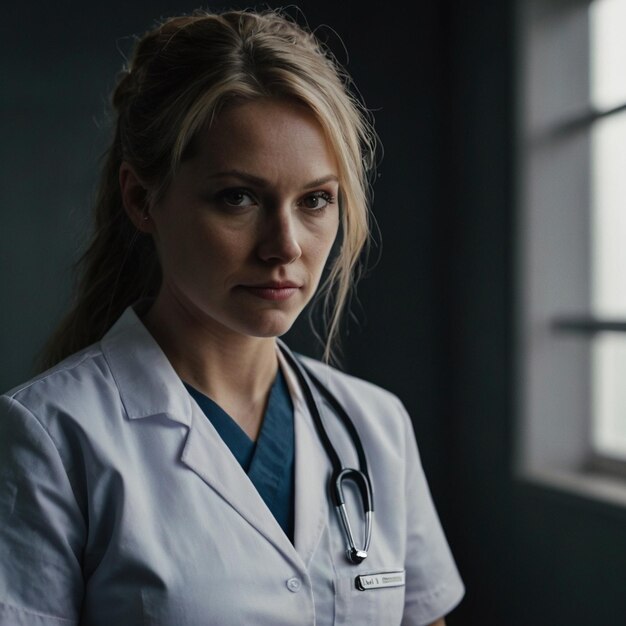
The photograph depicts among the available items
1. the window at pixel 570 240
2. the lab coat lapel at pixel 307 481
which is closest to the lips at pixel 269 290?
the lab coat lapel at pixel 307 481

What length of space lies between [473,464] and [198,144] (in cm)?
166

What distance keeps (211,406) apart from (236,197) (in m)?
0.29

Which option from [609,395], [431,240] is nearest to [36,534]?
[609,395]

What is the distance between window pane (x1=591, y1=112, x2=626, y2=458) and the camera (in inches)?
82.5

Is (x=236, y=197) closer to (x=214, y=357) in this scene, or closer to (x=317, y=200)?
(x=317, y=200)

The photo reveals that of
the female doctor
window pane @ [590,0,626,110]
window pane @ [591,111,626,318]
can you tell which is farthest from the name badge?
window pane @ [590,0,626,110]

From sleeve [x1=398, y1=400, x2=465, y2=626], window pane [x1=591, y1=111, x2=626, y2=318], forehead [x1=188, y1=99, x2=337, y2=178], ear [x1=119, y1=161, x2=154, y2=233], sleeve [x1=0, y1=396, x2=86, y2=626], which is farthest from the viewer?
window pane [x1=591, y1=111, x2=626, y2=318]

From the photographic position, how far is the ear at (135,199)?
109 cm

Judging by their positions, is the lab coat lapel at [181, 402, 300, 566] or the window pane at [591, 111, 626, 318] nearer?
the lab coat lapel at [181, 402, 300, 566]

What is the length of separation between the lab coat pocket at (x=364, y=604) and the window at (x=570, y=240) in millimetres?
1160

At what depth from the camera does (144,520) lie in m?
0.92

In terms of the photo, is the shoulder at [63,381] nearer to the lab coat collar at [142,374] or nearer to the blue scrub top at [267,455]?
the lab coat collar at [142,374]

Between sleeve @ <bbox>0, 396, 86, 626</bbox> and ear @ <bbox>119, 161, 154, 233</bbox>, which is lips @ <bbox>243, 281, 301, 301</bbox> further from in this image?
sleeve @ <bbox>0, 396, 86, 626</bbox>

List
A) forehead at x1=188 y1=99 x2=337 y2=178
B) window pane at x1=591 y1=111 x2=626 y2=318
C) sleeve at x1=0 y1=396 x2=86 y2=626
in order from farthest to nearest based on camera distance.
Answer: window pane at x1=591 y1=111 x2=626 y2=318 < forehead at x1=188 y1=99 x2=337 y2=178 < sleeve at x1=0 y1=396 x2=86 y2=626
